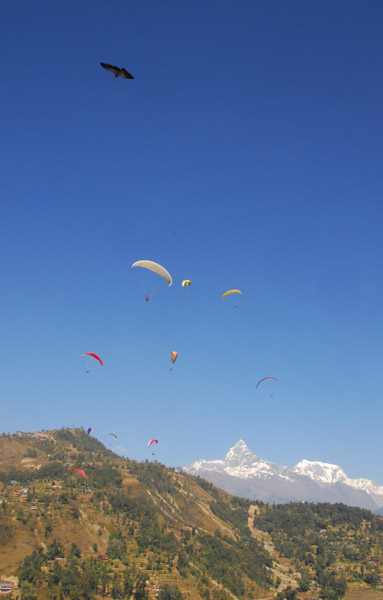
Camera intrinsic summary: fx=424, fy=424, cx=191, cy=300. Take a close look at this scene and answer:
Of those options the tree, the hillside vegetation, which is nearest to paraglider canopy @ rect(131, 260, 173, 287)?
the hillside vegetation

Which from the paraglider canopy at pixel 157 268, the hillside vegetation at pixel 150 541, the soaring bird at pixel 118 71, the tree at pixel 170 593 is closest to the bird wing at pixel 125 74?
the soaring bird at pixel 118 71

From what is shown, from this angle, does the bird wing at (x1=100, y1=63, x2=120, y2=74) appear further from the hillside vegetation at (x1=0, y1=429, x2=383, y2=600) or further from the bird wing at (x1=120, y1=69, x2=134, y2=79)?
the hillside vegetation at (x1=0, y1=429, x2=383, y2=600)

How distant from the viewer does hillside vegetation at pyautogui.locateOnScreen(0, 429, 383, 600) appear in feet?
308

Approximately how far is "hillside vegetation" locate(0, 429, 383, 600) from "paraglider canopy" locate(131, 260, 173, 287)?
66.9m

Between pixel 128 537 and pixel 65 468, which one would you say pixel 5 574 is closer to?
pixel 128 537

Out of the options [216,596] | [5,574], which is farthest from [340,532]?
[5,574]

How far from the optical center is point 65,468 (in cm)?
16538

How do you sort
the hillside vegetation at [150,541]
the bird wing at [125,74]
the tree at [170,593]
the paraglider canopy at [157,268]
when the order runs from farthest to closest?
the hillside vegetation at [150,541], the tree at [170,593], the paraglider canopy at [157,268], the bird wing at [125,74]

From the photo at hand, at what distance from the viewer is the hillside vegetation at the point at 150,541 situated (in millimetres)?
93812

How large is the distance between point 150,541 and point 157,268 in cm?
9391

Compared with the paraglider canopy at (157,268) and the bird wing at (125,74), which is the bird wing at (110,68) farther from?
the paraglider canopy at (157,268)

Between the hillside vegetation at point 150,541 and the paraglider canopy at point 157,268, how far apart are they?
6688cm

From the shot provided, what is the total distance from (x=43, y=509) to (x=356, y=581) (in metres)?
98.5

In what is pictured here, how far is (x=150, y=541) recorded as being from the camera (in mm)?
121125
